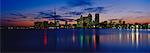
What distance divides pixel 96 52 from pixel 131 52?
2648 mm

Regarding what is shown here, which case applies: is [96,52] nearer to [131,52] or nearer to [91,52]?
[91,52]

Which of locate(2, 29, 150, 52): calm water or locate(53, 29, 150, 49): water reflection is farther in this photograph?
locate(53, 29, 150, 49): water reflection

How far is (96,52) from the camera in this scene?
19.7 meters

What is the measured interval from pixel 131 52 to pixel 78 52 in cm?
403

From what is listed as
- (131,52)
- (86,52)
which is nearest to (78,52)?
(86,52)

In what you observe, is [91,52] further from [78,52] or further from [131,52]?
[131,52]

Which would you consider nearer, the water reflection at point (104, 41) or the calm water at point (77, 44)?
the calm water at point (77, 44)

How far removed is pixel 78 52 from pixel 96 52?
1.40 meters

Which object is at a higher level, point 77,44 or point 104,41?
point 77,44

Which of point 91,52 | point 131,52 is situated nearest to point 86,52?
point 91,52

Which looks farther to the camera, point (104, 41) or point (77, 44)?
point (104, 41)

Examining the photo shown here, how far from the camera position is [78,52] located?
19312mm

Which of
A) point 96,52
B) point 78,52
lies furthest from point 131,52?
point 78,52

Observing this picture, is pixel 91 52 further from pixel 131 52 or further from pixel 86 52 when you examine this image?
pixel 131 52
